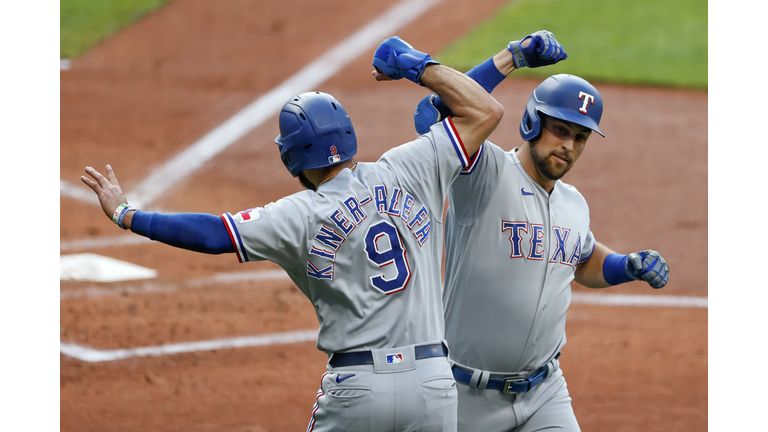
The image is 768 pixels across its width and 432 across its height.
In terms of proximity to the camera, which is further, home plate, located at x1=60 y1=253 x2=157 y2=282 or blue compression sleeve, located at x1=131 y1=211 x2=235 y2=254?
home plate, located at x1=60 y1=253 x2=157 y2=282

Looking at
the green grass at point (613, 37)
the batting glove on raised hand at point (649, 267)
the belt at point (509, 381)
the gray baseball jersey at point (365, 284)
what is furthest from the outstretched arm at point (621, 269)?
the green grass at point (613, 37)

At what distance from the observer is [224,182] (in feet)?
31.9

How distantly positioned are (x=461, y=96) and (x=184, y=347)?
3779mm

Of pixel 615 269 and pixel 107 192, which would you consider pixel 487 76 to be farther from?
pixel 107 192

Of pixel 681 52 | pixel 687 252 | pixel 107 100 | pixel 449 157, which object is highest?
pixel 681 52

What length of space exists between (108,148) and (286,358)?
523 cm

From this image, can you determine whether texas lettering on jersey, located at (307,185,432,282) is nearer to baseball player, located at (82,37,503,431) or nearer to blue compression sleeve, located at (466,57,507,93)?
baseball player, located at (82,37,503,431)

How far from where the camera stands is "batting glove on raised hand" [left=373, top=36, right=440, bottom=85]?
3.46m

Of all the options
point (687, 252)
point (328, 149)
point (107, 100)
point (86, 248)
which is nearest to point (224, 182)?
point (86, 248)

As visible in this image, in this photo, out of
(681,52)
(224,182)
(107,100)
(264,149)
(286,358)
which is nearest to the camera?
(286,358)

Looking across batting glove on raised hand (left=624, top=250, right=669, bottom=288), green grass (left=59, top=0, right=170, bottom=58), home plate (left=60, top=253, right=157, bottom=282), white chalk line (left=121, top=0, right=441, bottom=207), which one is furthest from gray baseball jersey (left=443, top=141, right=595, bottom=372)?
green grass (left=59, top=0, right=170, bottom=58)

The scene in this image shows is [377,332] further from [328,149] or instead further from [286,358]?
[286,358]

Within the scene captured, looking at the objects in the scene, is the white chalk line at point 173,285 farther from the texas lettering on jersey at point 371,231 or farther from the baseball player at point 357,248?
the texas lettering on jersey at point 371,231

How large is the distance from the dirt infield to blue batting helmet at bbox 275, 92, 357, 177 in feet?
8.66
